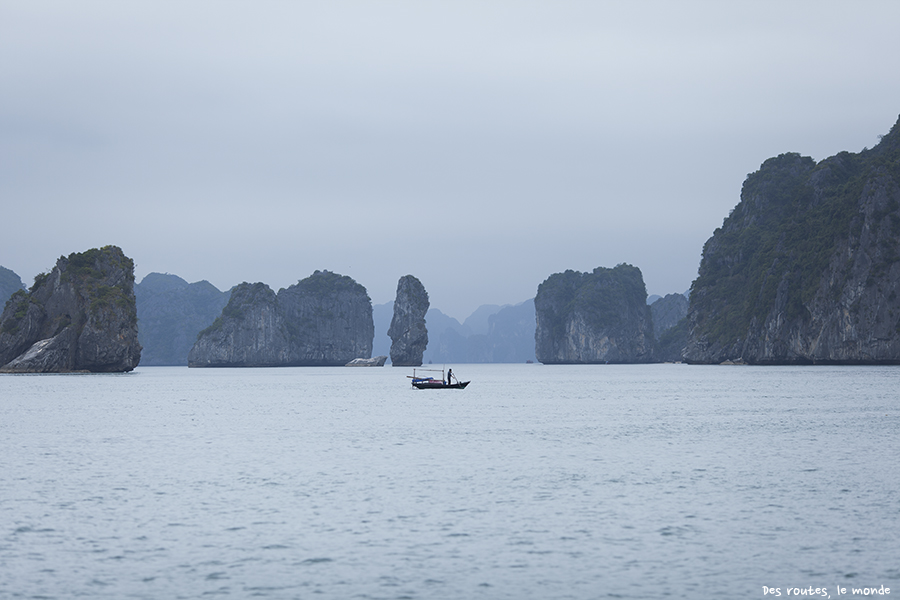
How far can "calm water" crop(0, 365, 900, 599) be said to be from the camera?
17406mm

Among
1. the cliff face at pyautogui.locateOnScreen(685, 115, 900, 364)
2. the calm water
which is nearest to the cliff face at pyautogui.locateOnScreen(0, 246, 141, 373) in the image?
the calm water

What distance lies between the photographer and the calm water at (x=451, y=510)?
1741 cm

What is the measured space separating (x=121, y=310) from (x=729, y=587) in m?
155

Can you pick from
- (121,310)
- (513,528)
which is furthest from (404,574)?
(121,310)

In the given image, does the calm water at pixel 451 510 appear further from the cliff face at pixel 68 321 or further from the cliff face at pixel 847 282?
the cliff face at pixel 847 282

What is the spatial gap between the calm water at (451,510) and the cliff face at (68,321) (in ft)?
351

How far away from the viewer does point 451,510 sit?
82.5 feet

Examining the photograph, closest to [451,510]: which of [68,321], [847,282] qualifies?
[68,321]

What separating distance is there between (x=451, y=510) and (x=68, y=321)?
14532cm

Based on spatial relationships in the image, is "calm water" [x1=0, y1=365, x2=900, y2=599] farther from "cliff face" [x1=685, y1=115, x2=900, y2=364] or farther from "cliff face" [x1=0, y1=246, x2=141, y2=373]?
"cliff face" [x1=685, y1=115, x2=900, y2=364]

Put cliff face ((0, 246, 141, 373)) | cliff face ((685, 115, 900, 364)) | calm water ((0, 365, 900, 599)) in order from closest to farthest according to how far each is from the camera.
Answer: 1. calm water ((0, 365, 900, 599))
2. cliff face ((0, 246, 141, 373))
3. cliff face ((685, 115, 900, 364))

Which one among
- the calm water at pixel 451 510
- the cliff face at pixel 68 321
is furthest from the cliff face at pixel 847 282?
the cliff face at pixel 68 321

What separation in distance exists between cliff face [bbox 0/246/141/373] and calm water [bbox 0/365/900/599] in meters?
107

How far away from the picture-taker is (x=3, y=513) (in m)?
24.9
